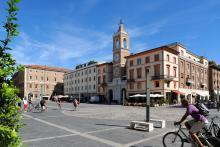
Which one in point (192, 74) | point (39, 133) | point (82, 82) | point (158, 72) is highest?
point (192, 74)

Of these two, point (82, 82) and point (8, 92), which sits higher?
point (82, 82)

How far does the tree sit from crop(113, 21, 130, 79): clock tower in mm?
63297

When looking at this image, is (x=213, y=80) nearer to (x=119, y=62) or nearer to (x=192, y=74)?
(x=192, y=74)

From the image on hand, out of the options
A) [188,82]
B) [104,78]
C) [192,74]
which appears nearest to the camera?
[188,82]

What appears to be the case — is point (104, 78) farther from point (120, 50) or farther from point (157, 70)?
point (157, 70)

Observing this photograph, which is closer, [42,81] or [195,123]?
[195,123]

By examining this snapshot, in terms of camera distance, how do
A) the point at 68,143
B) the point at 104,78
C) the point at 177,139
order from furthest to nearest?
the point at 104,78, the point at 68,143, the point at 177,139

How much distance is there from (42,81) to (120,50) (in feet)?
154

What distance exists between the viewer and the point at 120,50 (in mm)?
66688

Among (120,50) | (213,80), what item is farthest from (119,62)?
(213,80)

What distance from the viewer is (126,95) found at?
64250 millimetres

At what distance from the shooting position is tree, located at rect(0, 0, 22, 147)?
3395mm

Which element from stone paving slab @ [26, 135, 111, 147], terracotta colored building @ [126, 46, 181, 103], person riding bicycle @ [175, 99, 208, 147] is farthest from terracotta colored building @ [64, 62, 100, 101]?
person riding bicycle @ [175, 99, 208, 147]

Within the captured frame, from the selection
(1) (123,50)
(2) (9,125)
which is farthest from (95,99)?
(2) (9,125)
